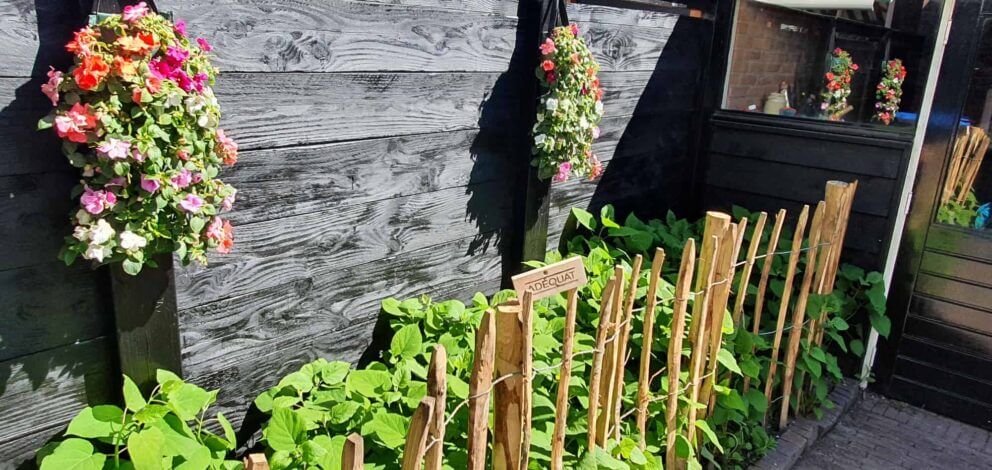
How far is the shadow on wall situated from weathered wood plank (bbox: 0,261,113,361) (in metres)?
2.12

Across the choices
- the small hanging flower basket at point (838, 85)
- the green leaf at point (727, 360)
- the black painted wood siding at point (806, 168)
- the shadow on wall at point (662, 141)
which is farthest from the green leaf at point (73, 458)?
the small hanging flower basket at point (838, 85)

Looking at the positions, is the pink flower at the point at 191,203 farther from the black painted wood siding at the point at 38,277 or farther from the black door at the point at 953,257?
the black door at the point at 953,257

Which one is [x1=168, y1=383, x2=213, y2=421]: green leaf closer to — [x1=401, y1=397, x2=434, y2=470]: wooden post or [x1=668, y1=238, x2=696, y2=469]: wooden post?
[x1=401, y1=397, x2=434, y2=470]: wooden post

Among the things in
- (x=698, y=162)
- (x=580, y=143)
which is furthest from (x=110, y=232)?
(x=698, y=162)

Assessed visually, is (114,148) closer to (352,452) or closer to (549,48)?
(352,452)

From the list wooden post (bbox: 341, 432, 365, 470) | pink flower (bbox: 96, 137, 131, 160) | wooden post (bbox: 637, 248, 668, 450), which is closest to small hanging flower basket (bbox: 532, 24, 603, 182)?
wooden post (bbox: 637, 248, 668, 450)

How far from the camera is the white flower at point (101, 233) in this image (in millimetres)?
1623

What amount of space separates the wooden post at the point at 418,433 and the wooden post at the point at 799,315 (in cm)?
236

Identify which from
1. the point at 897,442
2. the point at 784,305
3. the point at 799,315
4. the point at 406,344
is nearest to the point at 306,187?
the point at 406,344

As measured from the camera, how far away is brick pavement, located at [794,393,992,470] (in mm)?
3412

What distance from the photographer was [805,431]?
347 centimetres

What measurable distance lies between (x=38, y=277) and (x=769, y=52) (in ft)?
11.9

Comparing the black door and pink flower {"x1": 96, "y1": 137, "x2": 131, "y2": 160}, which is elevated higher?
pink flower {"x1": 96, "y1": 137, "x2": 131, "y2": 160}

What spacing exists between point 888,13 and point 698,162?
126cm
